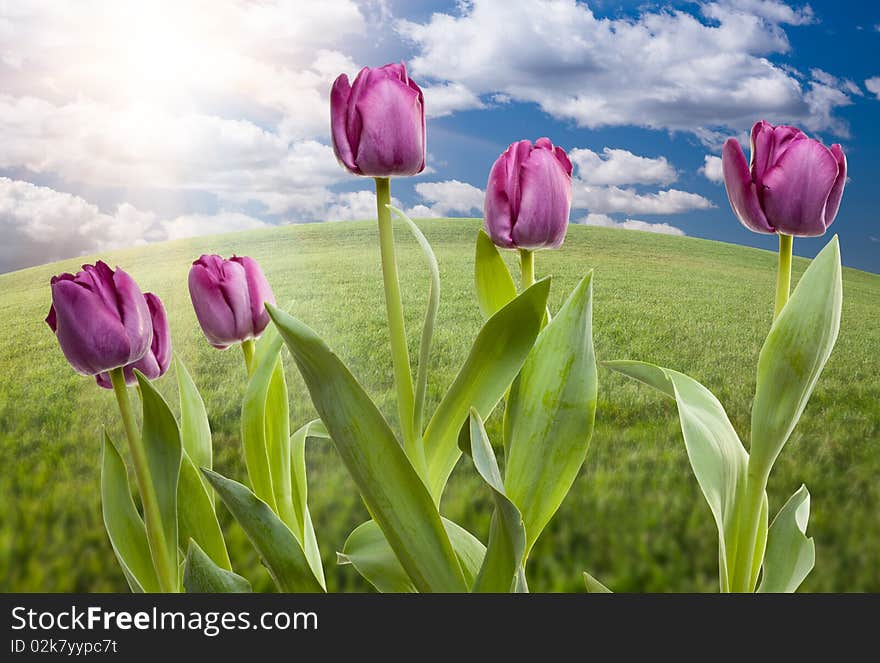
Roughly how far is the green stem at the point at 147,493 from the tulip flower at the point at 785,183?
618 mm

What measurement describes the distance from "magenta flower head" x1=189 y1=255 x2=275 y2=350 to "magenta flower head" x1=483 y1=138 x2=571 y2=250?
26cm

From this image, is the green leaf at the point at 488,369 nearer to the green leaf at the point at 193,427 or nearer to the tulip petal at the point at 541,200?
the tulip petal at the point at 541,200

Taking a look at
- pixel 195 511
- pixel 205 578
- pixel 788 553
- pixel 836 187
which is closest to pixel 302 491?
pixel 195 511

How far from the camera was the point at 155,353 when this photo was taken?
854 millimetres

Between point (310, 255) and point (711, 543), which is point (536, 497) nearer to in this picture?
point (711, 543)

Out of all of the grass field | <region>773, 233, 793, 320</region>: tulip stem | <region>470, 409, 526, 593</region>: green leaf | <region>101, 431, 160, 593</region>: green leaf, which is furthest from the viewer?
the grass field

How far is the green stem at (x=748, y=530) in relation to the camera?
2.58 feet

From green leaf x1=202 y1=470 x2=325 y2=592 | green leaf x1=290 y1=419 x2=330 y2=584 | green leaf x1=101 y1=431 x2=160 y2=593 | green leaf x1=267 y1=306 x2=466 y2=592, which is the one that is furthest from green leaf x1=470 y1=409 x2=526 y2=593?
Result: green leaf x1=101 y1=431 x2=160 y2=593

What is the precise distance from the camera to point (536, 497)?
2.51 ft

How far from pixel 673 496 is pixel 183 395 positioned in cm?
129

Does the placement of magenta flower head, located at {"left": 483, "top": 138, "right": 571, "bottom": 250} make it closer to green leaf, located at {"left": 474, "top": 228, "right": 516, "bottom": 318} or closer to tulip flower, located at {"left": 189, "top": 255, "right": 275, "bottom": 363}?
green leaf, located at {"left": 474, "top": 228, "right": 516, "bottom": 318}

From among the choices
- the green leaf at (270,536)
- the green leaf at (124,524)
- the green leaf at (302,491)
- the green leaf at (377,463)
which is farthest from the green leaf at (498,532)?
the green leaf at (124,524)

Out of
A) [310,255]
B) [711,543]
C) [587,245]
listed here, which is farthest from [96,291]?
[587,245]

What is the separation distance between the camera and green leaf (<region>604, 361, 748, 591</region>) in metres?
0.80
